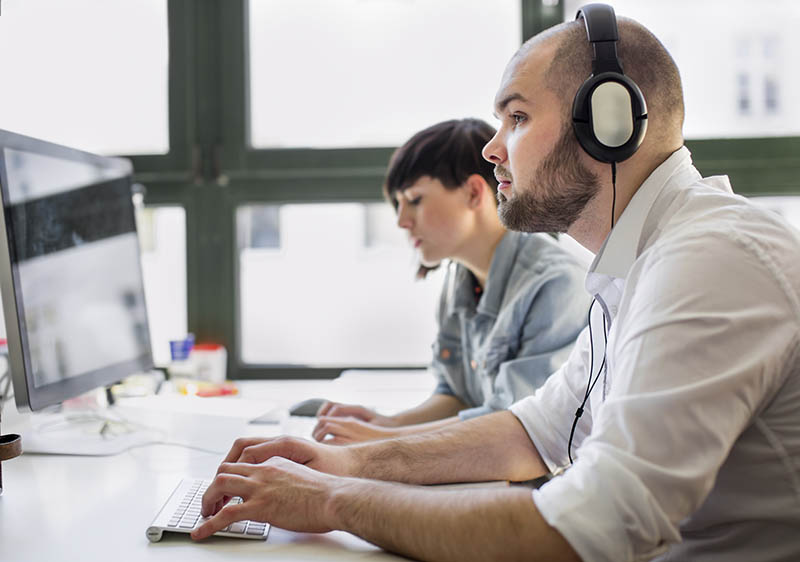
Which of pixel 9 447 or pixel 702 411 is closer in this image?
pixel 702 411

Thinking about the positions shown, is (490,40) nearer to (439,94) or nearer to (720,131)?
(439,94)

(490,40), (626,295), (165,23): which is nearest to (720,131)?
(490,40)

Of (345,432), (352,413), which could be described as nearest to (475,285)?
(352,413)

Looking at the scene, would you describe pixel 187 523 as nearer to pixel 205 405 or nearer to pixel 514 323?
pixel 205 405

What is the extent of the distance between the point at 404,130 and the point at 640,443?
1.55m

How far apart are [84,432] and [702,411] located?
1.09 metres

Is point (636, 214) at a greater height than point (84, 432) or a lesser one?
greater

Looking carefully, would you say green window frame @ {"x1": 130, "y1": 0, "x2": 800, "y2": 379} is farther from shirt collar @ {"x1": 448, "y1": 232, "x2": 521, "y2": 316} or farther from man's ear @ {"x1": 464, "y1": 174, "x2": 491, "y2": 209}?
shirt collar @ {"x1": 448, "y1": 232, "x2": 521, "y2": 316}

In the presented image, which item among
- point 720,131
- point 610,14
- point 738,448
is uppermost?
point 610,14

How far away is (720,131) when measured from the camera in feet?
6.34

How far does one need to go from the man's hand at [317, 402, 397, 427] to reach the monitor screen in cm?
40

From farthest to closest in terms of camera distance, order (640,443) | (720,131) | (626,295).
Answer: (720,131), (626,295), (640,443)

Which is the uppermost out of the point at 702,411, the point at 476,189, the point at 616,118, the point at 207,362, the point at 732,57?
the point at 732,57

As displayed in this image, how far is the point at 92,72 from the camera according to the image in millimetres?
2037
